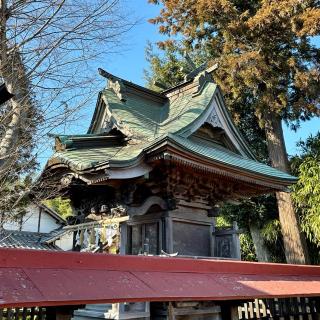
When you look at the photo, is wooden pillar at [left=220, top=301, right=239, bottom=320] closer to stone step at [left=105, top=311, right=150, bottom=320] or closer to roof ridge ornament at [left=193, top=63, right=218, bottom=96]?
stone step at [left=105, top=311, right=150, bottom=320]

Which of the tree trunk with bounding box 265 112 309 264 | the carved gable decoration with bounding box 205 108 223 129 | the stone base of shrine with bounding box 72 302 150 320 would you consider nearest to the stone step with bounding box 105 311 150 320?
the stone base of shrine with bounding box 72 302 150 320

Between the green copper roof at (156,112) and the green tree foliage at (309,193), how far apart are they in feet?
21.0

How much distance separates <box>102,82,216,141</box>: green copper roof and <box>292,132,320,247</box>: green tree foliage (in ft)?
21.0

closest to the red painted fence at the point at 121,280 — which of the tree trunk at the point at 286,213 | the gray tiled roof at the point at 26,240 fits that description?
the gray tiled roof at the point at 26,240

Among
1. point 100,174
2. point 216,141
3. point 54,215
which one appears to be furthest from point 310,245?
point 54,215

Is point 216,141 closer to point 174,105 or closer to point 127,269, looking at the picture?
point 174,105

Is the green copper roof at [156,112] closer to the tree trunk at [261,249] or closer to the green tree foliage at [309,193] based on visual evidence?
the green tree foliage at [309,193]

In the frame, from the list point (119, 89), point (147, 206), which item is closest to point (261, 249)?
point (147, 206)

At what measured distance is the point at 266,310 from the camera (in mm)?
4906

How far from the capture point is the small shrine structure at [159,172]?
19.9ft

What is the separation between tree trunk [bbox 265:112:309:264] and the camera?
12656mm

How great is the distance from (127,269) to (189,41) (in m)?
15.0

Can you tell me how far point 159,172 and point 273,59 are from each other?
9818mm

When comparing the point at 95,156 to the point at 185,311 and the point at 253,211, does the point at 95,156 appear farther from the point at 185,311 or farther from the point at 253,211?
the point at 253,211
